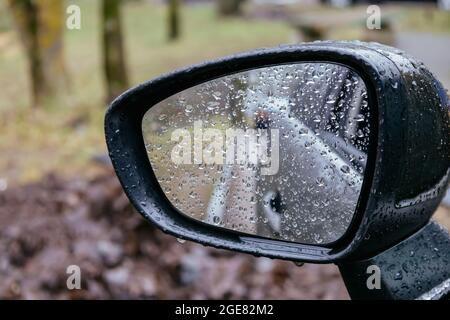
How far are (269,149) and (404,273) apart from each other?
0.39 m

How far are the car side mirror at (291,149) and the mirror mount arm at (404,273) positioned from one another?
44mm

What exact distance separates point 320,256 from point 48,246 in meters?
3.09

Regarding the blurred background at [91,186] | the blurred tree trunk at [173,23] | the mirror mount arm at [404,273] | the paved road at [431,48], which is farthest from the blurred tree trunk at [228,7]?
the mirror mount arm at [404,273]

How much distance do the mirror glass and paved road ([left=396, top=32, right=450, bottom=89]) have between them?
→ 1035cm

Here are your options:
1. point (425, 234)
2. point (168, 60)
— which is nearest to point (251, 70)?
point (425, 234)

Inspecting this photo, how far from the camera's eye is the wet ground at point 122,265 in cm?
368

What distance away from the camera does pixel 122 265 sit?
4.05 m

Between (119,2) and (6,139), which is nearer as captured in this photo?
(6,139)

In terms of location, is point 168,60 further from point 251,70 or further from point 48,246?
point 251,70

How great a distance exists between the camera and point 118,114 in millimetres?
1593

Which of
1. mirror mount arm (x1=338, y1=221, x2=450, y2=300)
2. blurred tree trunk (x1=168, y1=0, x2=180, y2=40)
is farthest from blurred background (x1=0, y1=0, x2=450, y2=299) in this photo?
blurred tree trunk (x1=168, y1=0, x2=180, y2=40)

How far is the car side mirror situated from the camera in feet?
4.29

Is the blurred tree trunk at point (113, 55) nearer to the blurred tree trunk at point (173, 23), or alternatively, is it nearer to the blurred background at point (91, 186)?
the blurred background at point (91, 186)

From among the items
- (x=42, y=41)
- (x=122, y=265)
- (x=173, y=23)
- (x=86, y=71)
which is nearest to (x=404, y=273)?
(x=122, y=265)
